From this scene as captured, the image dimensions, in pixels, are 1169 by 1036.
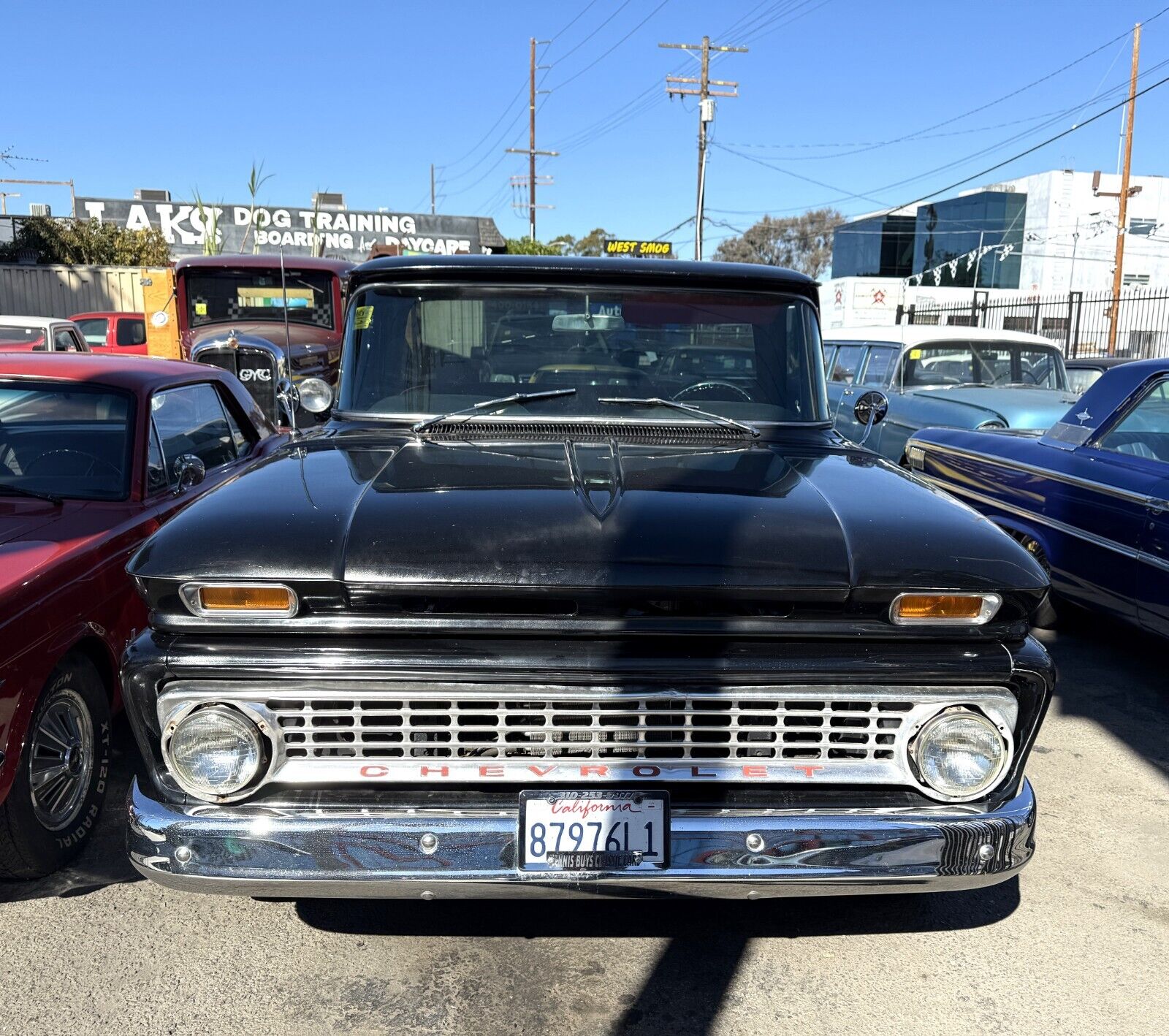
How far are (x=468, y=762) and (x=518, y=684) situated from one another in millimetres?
220

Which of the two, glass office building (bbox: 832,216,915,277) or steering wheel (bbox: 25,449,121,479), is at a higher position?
glass office building (bbox: 832,216,915,277)

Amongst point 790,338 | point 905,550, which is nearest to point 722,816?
point 905,550

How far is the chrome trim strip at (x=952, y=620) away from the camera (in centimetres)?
234

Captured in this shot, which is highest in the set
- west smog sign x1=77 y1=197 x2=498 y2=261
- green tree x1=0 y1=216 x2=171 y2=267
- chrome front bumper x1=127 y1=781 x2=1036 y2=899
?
west smog sign x1=77 y1=197 x2=498 y2=261

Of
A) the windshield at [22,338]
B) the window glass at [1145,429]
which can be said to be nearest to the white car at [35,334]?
the windshield at [22,338]

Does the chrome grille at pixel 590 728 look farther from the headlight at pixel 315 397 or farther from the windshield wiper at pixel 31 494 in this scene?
the windshield wiper at pixel 31 494

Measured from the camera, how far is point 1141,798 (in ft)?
13.0

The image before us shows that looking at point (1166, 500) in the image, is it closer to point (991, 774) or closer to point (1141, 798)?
point (1141, 798)

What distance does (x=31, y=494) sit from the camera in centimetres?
394

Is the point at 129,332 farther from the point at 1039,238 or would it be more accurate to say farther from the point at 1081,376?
the point at 1039,238

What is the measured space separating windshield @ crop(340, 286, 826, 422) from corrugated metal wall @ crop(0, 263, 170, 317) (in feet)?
78.4

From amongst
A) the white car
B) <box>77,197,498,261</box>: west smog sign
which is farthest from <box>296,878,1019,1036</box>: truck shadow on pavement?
<box>77,197,498,261</box>: west smog sign

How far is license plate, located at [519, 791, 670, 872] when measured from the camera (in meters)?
2.32

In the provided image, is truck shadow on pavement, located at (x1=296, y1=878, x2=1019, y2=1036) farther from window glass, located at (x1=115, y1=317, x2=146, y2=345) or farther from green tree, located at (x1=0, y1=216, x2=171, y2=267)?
green tree, located at (x1=0, y1=216, x2=171, y2=267)
